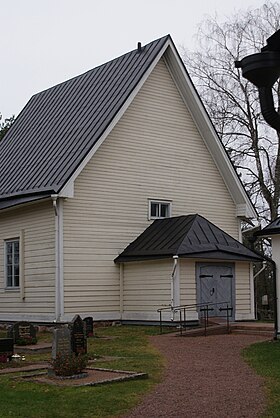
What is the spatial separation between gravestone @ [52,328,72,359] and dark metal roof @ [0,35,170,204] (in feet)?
27.3

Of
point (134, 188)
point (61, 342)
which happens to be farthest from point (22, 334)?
point (134, 188)

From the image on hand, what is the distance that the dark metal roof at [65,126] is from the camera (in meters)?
22.4

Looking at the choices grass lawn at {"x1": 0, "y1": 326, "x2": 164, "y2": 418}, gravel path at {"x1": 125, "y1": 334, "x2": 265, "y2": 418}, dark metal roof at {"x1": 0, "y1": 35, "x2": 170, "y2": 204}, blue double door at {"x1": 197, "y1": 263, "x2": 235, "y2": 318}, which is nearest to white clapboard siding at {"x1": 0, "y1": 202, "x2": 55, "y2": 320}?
dark metal roof at {"x1": 0, "y1": 35, "x2": 170, "y2": 204}

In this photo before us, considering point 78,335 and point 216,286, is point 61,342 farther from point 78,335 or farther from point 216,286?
point 216,286

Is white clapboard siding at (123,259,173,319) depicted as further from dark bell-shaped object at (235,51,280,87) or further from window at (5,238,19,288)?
dark bell-shaped object at (235,51,280,87)

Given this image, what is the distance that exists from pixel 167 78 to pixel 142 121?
7.31 feet

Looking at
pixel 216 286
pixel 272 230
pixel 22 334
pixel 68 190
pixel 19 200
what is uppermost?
pixel 68 190

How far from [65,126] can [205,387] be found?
15392 mm

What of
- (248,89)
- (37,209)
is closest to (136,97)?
(37,209)

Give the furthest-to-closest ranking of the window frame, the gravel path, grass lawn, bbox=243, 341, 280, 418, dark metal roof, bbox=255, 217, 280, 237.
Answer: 1. the window frame
2. dark metal roof, bbox=255, 217, 280, 237
3. grass lawn, bbox=243, 341, 280, 418
4. the gravel path

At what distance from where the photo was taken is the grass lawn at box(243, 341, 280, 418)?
9.41 m

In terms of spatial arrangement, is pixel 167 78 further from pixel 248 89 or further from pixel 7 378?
pixel 7 378

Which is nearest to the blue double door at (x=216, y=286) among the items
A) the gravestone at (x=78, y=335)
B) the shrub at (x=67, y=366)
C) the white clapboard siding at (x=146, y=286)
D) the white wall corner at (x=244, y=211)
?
the white clapboard siding at (x=146, y=286)

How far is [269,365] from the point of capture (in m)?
13.1
